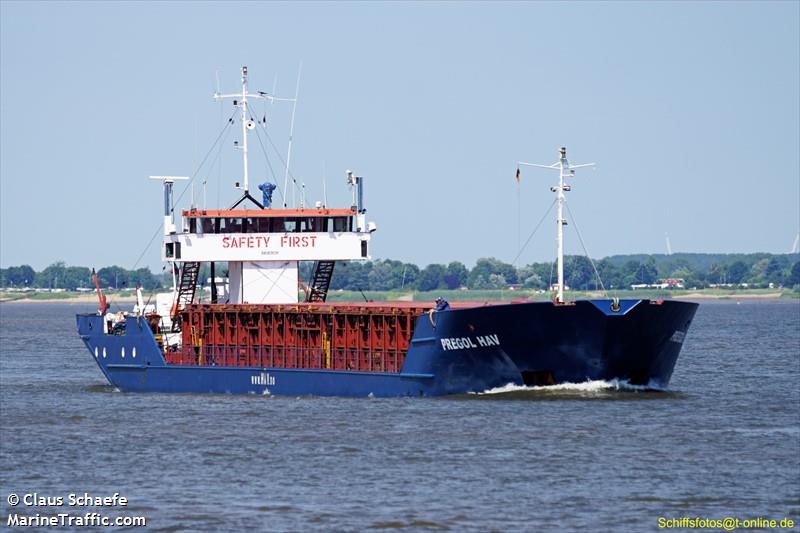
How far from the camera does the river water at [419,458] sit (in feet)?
86.5

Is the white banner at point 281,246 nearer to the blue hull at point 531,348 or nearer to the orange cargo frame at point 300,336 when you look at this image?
the orange cargo frame at point 300,336

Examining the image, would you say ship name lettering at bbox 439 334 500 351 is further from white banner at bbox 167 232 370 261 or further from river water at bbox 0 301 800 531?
white banner at bbox 167 232 370 261

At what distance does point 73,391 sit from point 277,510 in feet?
92.1

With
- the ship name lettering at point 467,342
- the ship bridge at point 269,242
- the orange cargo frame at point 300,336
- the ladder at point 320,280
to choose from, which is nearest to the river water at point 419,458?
the ship name lettering at point 467,342

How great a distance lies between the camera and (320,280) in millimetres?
51875

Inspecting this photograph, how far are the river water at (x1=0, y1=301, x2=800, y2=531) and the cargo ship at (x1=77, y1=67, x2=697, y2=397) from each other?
0.96 m

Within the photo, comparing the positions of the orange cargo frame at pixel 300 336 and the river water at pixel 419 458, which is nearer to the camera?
the river water at pixel 419 458

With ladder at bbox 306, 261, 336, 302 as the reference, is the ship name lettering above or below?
below

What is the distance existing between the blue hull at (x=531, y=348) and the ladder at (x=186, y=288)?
8305 millimetres

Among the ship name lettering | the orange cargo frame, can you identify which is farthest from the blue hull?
the orange cargo frame

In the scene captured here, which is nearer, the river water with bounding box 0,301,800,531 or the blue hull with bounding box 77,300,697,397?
the river water with bounding box 0,301,800,531

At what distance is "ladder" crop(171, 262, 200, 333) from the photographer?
51281 millimetres

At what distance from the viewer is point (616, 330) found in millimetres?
39938


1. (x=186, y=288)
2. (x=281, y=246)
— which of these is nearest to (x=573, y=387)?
(x=281, y=246)
